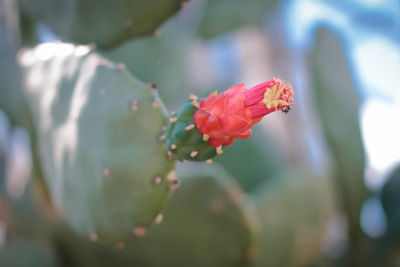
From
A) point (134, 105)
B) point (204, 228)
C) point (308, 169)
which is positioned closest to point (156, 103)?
point (134, 105)

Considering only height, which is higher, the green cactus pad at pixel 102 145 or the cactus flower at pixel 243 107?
the green cactus pad at pixel 102 145

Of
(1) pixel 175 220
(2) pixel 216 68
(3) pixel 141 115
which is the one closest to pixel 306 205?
(1) pixel 175 220

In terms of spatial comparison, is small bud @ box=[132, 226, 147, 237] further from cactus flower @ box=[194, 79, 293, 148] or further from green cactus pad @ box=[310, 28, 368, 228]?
green cactus pad @ box=[310, 28, 368, 228]

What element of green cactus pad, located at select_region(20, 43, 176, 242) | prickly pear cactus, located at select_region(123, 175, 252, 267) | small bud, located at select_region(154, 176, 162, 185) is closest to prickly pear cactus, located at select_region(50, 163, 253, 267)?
prickly pear cactus, located at select_region(123, 175, 252, 267)

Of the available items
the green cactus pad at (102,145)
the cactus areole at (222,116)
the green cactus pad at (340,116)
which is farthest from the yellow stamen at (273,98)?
the green cactus pad at (340,116)

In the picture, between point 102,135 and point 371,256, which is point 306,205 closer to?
point 371,256

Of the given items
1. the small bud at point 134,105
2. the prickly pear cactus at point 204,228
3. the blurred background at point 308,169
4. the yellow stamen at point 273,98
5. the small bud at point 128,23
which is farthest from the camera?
the blurred background at point 308,169

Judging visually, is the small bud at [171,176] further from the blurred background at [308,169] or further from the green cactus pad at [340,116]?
the green cactus pad at [340,116]
